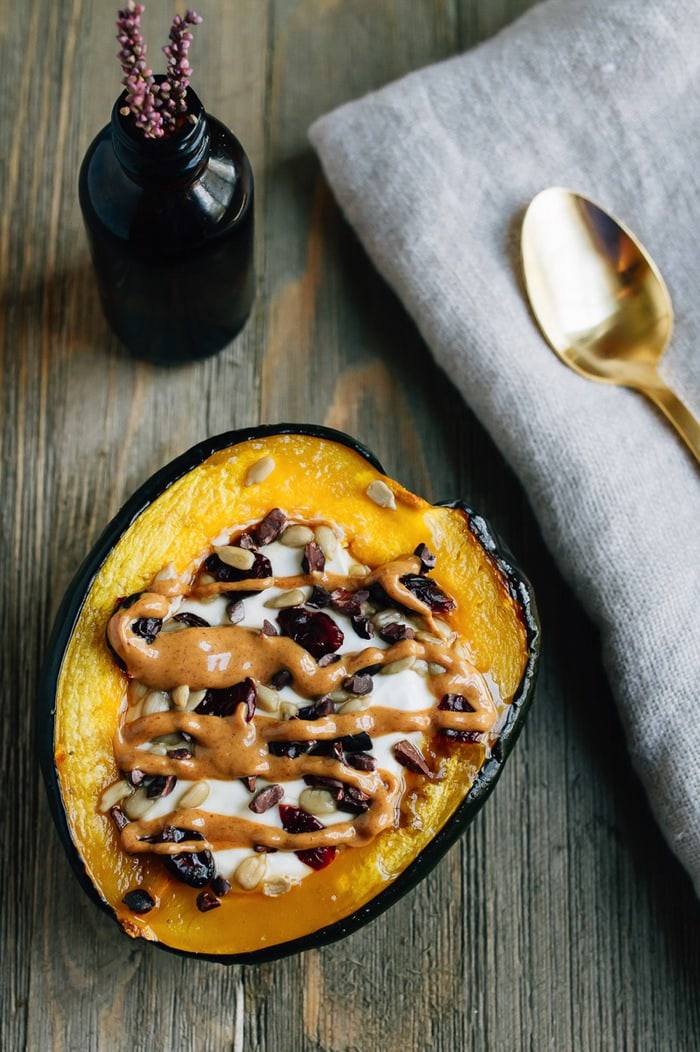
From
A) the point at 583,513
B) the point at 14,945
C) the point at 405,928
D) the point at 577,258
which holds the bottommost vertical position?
the point at 14,945

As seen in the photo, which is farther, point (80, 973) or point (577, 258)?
point (577, 258)

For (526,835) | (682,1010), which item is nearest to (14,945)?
(526,835)

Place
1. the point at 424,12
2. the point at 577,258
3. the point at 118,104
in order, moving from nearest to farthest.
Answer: the point at 118,104 → the point at 577,258 → the point at 424,12

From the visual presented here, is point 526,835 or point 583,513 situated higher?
point 583,513

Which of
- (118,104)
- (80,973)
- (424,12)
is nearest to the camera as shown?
(118,104)

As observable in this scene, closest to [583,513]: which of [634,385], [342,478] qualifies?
[634,385]

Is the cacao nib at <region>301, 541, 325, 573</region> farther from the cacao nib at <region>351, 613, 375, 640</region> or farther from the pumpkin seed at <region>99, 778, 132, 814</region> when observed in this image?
the pumpkin seed at <region>99, 778, 132, 814</region>

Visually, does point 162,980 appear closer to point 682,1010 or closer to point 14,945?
point 14,945

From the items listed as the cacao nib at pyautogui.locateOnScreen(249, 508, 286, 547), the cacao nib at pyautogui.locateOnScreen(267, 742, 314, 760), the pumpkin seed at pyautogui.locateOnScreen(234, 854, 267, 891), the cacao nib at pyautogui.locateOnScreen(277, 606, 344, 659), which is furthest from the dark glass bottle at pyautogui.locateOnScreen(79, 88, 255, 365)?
the pumpkin seed at pyautogui.locateOnScreen(234, 854, 267, 891)
